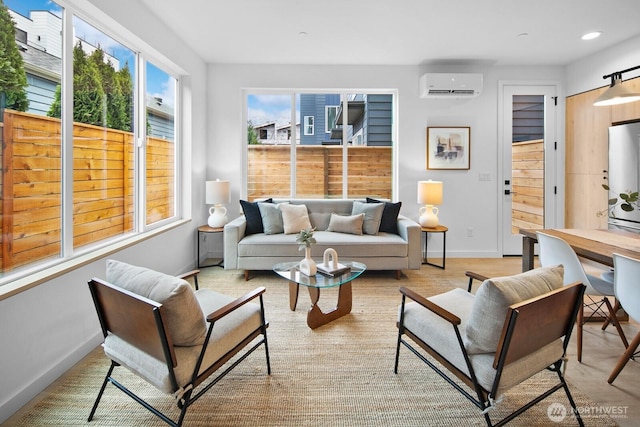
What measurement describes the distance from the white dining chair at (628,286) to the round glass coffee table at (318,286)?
1.49m

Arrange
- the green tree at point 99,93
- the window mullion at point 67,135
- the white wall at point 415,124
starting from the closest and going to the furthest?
the window mullion at point 67,135 → the green tree at point 99,93 → the white wall at point 415,124

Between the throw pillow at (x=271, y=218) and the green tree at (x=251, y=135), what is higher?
the green tree at (x=251, y=135)

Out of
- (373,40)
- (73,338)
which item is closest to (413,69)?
(373,40)

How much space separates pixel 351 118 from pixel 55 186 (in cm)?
360

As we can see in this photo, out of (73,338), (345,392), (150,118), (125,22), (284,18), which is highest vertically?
(284,18)

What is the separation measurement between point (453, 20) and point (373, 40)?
0.84m

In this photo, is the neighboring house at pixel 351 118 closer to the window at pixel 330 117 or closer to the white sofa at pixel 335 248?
the window at pixel 330 117

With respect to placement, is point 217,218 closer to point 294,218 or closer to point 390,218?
point 294,218

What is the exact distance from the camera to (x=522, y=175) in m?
4.75

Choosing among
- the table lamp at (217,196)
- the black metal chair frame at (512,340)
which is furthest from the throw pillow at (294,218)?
the black metal chair frame at (512,340)

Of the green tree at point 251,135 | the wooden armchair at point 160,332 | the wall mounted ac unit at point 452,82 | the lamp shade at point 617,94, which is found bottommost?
the wooden armchair at point 160,332

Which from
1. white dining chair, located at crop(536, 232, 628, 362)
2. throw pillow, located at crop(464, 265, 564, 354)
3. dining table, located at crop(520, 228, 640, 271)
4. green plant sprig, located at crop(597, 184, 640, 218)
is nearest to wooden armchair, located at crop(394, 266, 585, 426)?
throw pillow, located at crop(464, 265, 564, 354)

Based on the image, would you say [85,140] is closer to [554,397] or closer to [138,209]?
[138,209]

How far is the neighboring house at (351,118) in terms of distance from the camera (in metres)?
4.84
